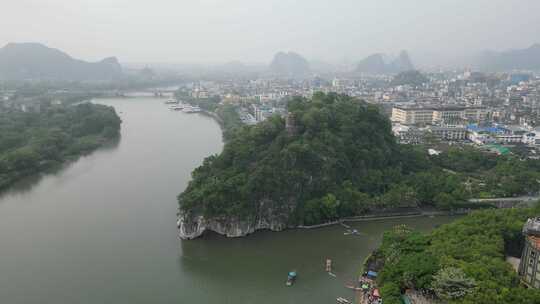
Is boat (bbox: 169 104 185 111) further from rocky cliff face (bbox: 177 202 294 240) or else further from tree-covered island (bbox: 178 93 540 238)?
rocky cliff face (bbox: 177 202 294 240)

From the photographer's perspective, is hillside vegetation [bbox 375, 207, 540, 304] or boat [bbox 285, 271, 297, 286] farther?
boat [bbox 285, 271, 297, 286]

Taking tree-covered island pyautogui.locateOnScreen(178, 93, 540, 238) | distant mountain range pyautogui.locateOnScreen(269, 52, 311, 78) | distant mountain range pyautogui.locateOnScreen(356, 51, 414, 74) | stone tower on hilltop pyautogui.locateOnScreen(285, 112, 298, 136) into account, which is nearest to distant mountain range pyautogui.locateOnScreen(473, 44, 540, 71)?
distant mountain range pyautogui.locateOnScreen(356, 51, 414, 74)

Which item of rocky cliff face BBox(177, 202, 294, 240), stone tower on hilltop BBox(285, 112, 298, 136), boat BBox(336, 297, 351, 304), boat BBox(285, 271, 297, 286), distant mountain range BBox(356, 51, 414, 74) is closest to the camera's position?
boat BBox(336, 297, 351, 304)

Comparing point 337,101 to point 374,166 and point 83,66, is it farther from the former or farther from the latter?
point 83,66

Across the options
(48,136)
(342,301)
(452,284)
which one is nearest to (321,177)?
(342,301)

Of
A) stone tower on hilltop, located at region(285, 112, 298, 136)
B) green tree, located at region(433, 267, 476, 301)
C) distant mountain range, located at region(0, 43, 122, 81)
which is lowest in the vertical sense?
green tree, located at region(433, 267, 476, 301)

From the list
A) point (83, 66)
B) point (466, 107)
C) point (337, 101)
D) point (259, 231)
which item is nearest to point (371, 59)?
point (83, 66)
